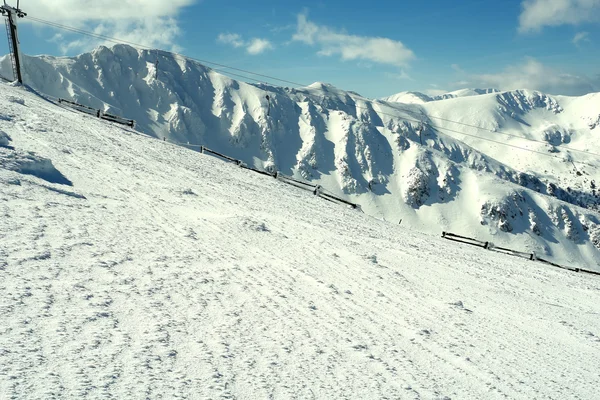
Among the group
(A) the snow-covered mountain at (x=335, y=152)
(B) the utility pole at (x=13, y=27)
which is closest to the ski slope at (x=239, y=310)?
(B) the utility pole at (x=13, y=27)

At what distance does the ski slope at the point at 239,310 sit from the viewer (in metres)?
5.32

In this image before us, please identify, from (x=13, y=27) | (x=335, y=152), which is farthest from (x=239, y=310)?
(x=335, y=152)

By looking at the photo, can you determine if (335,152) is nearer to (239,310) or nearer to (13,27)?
(13,27)

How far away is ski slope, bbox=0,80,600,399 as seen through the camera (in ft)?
17.4

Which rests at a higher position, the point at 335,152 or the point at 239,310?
the point at 335,152

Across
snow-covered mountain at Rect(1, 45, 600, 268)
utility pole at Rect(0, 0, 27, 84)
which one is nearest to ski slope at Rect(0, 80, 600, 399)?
utility pole at Rect(0, 0, 27, 84)

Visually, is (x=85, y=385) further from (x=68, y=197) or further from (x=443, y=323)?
(x=68, y=197)

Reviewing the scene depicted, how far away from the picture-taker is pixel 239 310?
750 cm

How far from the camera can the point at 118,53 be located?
181m

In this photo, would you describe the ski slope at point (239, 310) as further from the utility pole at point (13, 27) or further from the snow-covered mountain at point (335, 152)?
the snow-covered mountain at point (335, 152)

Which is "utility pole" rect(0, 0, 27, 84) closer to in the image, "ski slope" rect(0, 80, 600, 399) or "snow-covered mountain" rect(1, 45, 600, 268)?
"ski slope" rect(0, 80, 600, 399)

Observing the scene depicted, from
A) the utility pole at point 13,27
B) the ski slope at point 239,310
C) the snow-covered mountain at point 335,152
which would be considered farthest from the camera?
the snow-covered mountain at point 335,152

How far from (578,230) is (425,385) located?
176940 mm

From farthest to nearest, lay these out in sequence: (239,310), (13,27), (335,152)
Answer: (335,152) < (13,27) < (239,310)
